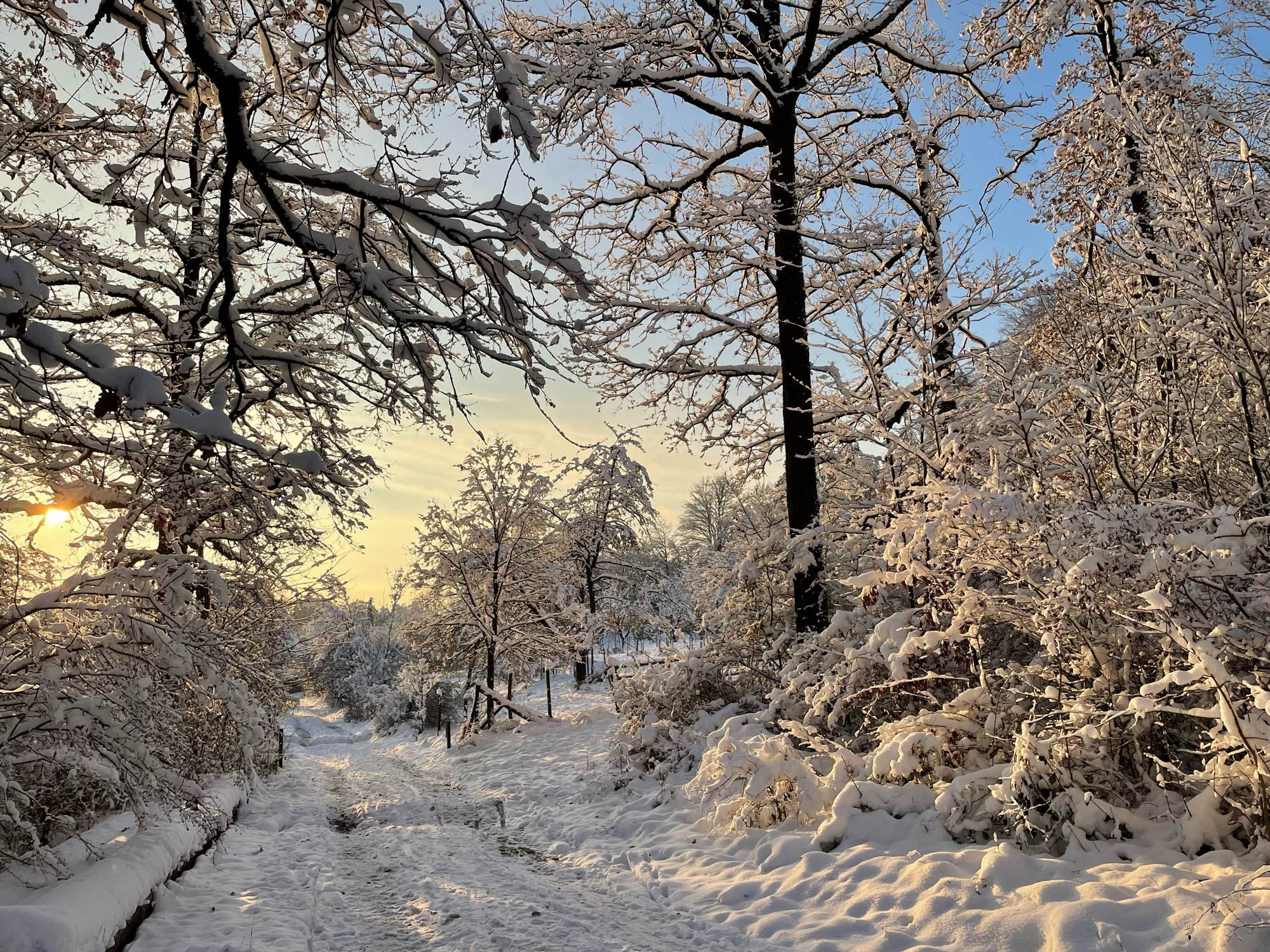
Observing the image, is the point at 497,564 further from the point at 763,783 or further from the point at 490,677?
the point at 763,783

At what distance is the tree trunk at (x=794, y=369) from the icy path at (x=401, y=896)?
13.7ft

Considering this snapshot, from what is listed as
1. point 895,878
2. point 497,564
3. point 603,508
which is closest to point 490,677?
point 497,564

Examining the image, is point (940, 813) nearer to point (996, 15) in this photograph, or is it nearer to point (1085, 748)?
point (1085, 748)

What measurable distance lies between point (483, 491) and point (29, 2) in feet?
56.3

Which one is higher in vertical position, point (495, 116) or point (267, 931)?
point (495, 116)

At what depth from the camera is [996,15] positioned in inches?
361

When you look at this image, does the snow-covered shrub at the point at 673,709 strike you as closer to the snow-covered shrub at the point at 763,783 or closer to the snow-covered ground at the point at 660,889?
the snow-covered ground at the point at 660,889

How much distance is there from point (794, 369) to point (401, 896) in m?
7.36

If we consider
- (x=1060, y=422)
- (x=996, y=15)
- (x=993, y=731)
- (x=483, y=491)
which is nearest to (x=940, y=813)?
(x=993, y=731)

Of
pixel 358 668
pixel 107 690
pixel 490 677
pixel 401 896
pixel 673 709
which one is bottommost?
pixel 358 668

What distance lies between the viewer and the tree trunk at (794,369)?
884 centimetres

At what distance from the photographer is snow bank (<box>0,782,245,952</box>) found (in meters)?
3.81

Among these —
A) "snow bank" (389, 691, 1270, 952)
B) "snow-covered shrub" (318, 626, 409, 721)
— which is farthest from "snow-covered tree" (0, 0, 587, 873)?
"snow-covered shrub" (318, 626, 409, 721)

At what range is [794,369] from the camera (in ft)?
30.9
